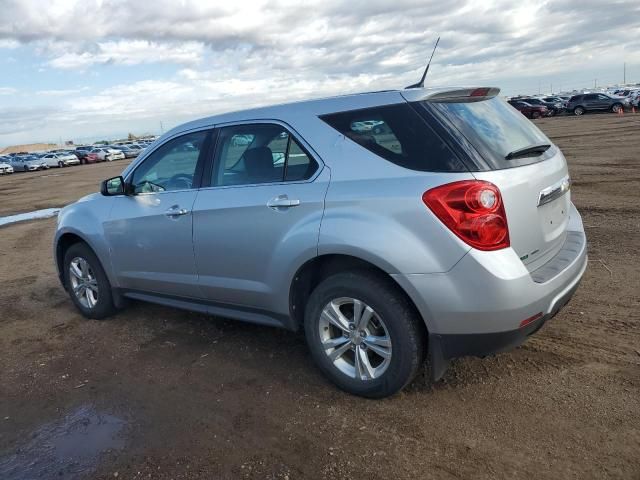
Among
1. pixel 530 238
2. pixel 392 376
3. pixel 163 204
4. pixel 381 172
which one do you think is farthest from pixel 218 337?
pixel 530 238

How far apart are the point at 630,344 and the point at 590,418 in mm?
1052

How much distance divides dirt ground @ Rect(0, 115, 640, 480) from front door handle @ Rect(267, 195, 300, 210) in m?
1.20

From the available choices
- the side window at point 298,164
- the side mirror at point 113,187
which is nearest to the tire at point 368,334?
the side window at point 298,164

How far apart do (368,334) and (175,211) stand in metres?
1.86

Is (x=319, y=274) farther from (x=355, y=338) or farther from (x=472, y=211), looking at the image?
(x=472, y=211)

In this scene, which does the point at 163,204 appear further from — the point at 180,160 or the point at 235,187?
the point at 235,187

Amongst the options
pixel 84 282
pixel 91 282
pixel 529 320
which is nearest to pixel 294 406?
pixel 529 320

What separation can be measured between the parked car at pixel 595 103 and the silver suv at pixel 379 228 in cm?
4091

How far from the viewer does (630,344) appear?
3816 millimetres

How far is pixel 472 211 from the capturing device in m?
2.90

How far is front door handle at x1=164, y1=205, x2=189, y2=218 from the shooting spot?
4.21 metres

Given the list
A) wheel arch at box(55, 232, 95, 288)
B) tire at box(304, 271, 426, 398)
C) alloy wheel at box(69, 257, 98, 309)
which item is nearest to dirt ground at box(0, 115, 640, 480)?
tire at box(304, 271, 426, 398)

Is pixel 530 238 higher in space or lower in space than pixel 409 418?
higher

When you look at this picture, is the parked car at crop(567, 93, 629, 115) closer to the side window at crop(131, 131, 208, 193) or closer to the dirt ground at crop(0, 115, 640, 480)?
the dirt ground at crop(0, 115, 640, 480)
